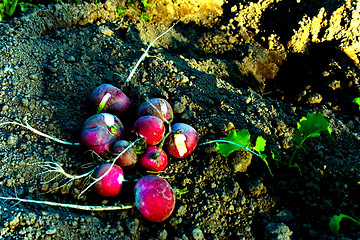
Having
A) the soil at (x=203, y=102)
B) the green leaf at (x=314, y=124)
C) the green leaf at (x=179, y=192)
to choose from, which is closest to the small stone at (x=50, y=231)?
the soil at (x=203, y=102)

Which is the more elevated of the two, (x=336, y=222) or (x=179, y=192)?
(x=336, y=222)

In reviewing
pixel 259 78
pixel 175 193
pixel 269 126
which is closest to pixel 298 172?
pixel 269 126

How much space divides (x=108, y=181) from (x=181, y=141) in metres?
0.61

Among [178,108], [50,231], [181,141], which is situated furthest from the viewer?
[178,108]

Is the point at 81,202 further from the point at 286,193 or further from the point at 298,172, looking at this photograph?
the point at 298,172

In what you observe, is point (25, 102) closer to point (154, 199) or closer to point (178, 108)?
point (178, 108)

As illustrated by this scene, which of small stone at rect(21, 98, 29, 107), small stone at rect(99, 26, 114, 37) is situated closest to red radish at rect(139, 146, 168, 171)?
small stone at rect(21, 98, 29, 107)

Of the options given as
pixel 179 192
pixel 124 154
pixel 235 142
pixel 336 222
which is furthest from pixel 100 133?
pixel 336 222

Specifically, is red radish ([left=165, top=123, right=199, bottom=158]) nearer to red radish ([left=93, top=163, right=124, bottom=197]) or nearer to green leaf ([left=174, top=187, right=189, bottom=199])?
green leaf ([left=174, top=187, right=189, bottom=199])

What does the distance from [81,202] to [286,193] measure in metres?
1.50

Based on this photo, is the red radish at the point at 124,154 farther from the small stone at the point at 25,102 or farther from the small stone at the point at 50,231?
the small stone at the point at 25,102

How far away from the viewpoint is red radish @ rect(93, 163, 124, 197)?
217 cm

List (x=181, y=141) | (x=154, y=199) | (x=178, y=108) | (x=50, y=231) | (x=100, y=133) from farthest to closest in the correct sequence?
(x=178, y=108) → (x=181, y=141) → (x=100, y=133) → (x=154, y=199) → (x=50, y=231)

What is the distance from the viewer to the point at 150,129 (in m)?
2.32
